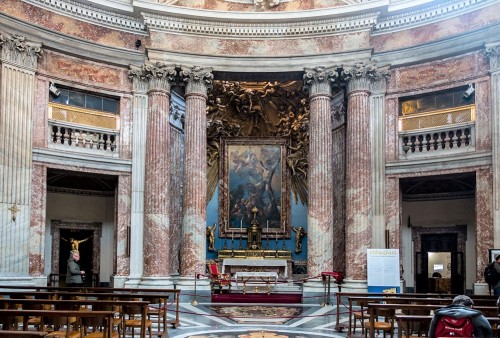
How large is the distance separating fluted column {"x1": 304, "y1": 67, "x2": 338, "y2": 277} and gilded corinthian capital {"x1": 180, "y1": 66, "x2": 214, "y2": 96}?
3.08 metres

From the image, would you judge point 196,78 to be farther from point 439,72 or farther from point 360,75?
point 439,72

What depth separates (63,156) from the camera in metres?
18.4

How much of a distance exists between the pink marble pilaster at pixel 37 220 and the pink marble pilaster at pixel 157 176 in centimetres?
298

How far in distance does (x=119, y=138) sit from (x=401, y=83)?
8.82 metres

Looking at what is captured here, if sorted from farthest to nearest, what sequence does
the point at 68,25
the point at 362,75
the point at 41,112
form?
the point at 362,75, the point at 68,25, the point at 41,112

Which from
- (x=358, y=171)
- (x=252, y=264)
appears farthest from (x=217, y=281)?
(x=358, y=171)

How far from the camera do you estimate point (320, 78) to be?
19766 mm

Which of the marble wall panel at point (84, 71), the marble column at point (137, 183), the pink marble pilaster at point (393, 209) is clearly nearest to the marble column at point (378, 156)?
the pink marble pilaster at point (393, 209)

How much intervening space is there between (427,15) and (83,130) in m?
10.8

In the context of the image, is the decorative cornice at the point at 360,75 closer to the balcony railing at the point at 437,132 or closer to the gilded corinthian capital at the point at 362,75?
the gilded corinthian capital at the point at 362,75

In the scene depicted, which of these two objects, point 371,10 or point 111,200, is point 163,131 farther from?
point 371,10

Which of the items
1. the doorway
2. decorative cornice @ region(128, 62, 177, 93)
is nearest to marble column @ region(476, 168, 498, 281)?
the doorway

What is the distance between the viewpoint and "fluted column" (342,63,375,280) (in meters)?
18.9

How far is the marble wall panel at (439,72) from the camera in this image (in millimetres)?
18047
